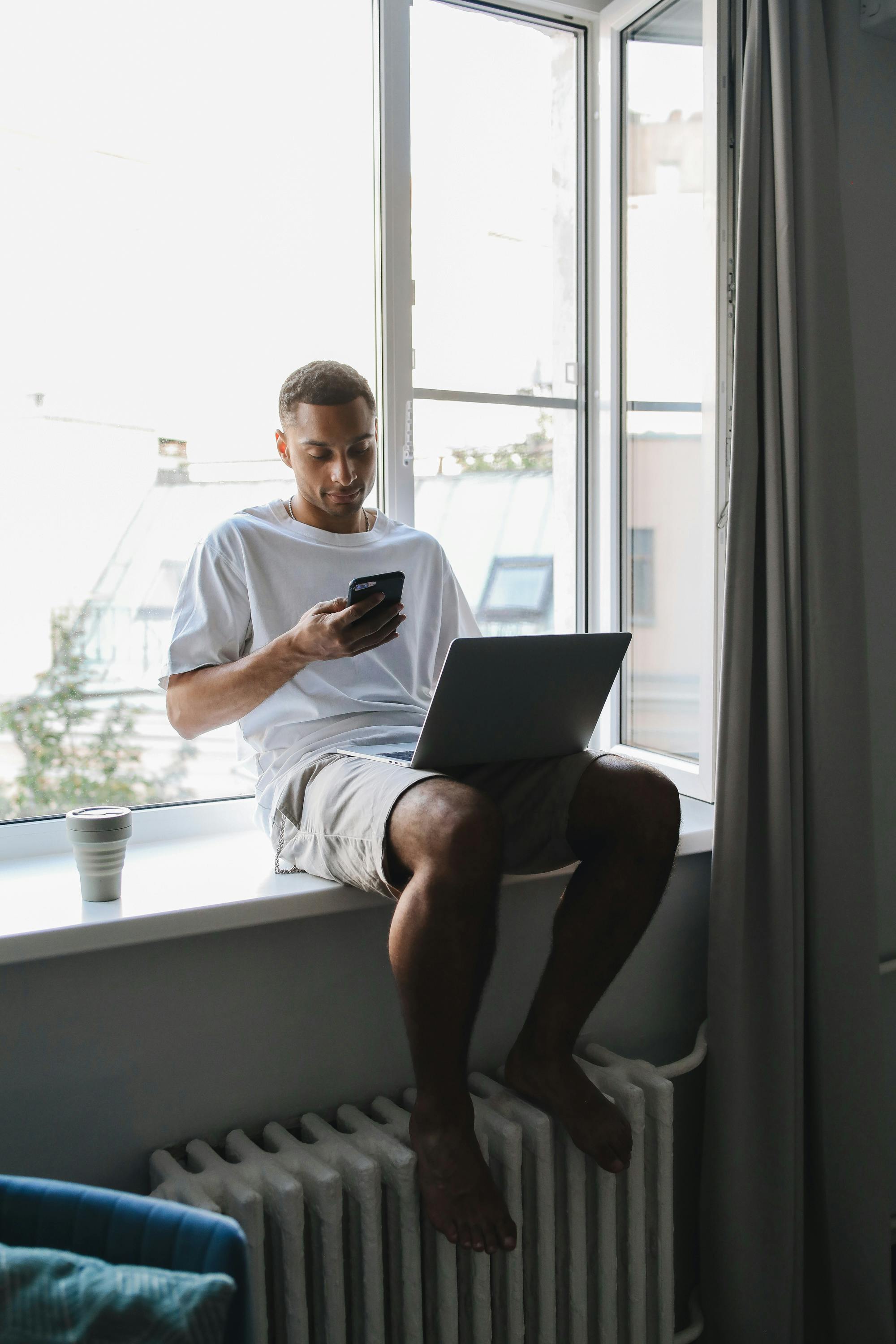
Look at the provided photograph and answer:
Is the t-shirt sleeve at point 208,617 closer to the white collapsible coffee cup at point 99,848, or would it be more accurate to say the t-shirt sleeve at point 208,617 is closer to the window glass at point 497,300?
the white collapsible coffee cup at point 99,848

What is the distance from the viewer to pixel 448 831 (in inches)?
51.2

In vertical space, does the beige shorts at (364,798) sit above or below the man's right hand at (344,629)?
below

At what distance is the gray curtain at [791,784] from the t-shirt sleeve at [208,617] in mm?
768

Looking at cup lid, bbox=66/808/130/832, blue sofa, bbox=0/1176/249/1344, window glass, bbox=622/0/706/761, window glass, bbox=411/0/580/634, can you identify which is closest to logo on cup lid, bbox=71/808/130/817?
cup lid, bbox=66/808/130/832

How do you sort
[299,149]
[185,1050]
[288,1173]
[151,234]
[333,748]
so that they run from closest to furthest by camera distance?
[288,1173] → [185,1050] → [333,748] → [151,234] → [299,149]

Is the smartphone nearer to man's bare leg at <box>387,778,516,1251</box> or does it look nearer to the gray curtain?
man's bare leg at <box>387,778,516,1251</box>

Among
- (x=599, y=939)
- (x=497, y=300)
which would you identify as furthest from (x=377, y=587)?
(x=497, y=300)

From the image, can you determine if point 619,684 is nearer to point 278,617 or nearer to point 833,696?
point 833,696

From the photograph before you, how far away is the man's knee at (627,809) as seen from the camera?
1484 millimetres

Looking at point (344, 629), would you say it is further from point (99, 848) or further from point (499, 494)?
point (499, 494)

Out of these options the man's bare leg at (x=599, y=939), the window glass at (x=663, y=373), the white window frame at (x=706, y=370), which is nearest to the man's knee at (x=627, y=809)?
the man's bare leg at (x=599, y=939)

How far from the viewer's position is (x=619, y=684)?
222 cm

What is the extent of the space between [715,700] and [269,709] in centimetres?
80

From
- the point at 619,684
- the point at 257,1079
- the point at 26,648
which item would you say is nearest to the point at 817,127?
the point at 619,684
